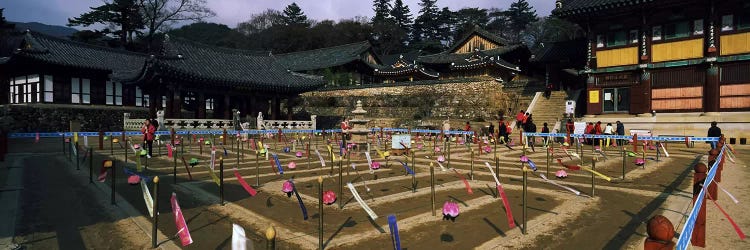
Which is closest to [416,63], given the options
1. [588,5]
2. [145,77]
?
[588,5]

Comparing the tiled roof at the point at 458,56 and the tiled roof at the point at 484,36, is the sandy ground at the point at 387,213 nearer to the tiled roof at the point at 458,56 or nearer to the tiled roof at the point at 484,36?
the tiled roof at the point at 458,56

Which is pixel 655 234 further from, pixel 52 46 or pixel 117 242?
pixel 52 46

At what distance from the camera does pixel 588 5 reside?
22531mm

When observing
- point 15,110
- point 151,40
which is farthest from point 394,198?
point 151,40

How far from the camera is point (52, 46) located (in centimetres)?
2947

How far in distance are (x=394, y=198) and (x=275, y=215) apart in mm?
2196

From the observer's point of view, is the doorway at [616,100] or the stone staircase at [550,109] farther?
the stone staircase at [550,109]

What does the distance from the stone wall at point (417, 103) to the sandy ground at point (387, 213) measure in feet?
74.6

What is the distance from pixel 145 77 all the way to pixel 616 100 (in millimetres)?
30296

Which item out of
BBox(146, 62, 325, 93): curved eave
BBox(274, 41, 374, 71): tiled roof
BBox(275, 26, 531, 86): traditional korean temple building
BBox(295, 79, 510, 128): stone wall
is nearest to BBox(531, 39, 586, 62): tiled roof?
BBox(295, 79, 510, 128): stone wall

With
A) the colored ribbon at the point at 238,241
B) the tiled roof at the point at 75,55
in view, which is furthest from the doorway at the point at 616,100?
the tiled roof at the point at 75,55

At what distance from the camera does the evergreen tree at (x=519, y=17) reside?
77.1m

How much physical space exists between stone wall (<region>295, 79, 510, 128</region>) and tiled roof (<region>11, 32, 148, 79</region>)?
58.3 ft

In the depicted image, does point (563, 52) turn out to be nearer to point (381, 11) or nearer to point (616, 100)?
point (616, 100)
